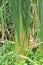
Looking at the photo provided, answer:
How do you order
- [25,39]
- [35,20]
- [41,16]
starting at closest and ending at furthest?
1. [41,16]
2. [25,39]
3. [35,20]

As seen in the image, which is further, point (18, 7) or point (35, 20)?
point (35, 20)

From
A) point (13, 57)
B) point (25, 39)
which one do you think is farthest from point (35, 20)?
point (13, 57)

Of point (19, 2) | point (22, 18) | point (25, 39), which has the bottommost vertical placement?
point (25, 39)

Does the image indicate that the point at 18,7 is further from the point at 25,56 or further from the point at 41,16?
the point at 25,56

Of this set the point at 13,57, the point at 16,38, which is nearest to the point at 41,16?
the point at 16,38

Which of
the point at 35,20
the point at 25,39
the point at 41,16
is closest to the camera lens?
the point at 41,16

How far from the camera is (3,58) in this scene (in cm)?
174

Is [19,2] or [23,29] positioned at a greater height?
[19,2]

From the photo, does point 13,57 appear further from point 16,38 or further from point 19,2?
point 19,2

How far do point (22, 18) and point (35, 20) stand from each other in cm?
38

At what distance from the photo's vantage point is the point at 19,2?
1.69 m

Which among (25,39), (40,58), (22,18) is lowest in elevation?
(40,58)

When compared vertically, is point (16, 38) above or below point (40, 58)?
above

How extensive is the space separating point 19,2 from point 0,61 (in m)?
0.45
